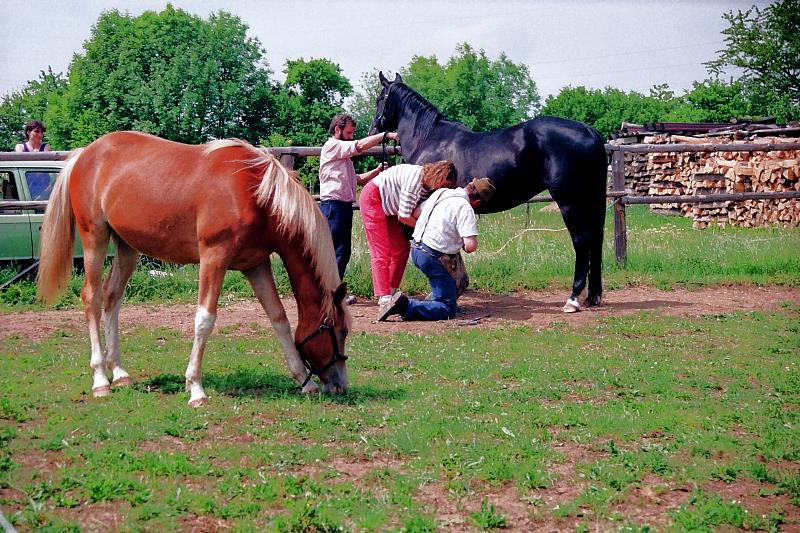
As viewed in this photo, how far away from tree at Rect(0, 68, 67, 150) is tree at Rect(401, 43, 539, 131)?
23.6 m

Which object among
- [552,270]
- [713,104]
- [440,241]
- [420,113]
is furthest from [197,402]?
[713,104]

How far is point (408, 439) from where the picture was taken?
189 inches

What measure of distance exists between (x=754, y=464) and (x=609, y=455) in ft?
2.48

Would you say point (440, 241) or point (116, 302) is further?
point (440, 241)

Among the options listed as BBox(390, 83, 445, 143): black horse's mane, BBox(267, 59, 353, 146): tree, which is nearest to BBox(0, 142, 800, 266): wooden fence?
BBox(390, 83, 445, 143): black horse's mane

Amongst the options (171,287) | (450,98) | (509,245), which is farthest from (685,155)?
(450,98)

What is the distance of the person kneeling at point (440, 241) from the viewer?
8648mm

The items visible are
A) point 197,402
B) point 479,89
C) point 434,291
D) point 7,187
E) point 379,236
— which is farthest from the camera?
point 479,89

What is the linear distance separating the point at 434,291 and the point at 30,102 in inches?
1703

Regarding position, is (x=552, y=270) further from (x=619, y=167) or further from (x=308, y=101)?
(x=308, y=101)

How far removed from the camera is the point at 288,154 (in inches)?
430

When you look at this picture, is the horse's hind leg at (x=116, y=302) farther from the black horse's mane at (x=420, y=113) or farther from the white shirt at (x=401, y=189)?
the black horse's mane at (x=420, y=113)

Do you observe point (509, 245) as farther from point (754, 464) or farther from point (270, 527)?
point (270, 527)

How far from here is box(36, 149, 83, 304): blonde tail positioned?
20.2 feet
